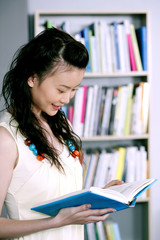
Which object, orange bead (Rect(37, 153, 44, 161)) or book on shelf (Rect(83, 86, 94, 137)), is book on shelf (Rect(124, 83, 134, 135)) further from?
orange bead (Rect(37, 153, 44, 161))

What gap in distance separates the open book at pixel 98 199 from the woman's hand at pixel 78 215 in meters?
0.01

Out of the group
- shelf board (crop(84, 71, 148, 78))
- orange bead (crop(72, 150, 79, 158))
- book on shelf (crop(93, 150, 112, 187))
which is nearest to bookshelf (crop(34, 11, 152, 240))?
shelf board (crop(84, 71, 148, 78))

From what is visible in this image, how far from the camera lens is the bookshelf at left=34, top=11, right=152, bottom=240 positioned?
2.33 m

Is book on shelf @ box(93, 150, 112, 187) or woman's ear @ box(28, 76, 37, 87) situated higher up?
woman's ear @ box(28, 76, 37, 87)

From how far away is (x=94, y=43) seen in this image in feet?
7.60

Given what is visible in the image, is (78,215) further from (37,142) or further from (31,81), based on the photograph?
(31,81)

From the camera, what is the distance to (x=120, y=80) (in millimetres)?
2588

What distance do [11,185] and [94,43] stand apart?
146 centimetres

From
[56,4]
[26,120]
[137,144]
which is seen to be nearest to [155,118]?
[137,144]

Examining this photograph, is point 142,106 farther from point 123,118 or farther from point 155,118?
point 155,118

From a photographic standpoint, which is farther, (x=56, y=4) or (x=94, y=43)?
(x=56, y=4)

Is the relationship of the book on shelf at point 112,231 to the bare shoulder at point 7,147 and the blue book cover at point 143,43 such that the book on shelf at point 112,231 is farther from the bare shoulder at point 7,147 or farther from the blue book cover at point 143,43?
the bare shoulder at point 7,147

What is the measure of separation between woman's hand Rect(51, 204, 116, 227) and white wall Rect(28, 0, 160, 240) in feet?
5.39

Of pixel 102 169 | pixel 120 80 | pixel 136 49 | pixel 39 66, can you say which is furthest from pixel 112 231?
pixel 39 66
